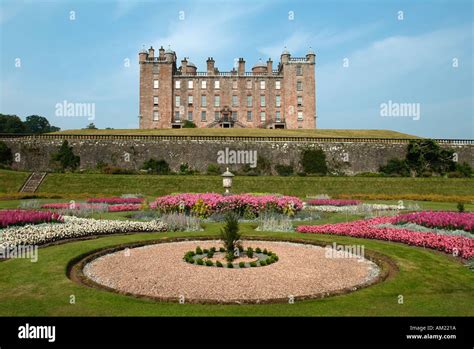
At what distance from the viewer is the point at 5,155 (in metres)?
44.7

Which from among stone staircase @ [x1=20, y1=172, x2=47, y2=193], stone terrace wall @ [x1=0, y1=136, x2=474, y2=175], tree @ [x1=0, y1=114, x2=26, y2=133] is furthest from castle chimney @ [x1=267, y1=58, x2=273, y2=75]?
tree @ [x1=0, y1=114, x2=26, y2=133]

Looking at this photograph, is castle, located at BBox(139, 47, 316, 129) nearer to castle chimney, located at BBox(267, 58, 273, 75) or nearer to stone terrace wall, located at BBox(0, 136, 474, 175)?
castle chimney, located at BBox(267, 58, 273, 75)

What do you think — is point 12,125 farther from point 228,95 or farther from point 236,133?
point 236,133

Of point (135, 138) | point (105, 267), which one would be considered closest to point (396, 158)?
point (135, 138)

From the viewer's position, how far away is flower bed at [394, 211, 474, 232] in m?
14.0

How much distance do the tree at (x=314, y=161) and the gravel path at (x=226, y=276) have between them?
34.1m

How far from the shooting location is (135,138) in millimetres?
46594

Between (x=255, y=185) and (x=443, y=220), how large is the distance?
20601mm

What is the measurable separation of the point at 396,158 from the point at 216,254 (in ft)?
131

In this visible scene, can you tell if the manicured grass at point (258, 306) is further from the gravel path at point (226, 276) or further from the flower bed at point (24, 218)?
the flower bed at point (24, 218)

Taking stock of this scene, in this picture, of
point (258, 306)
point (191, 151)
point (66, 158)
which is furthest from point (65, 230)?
point (66, 158)
